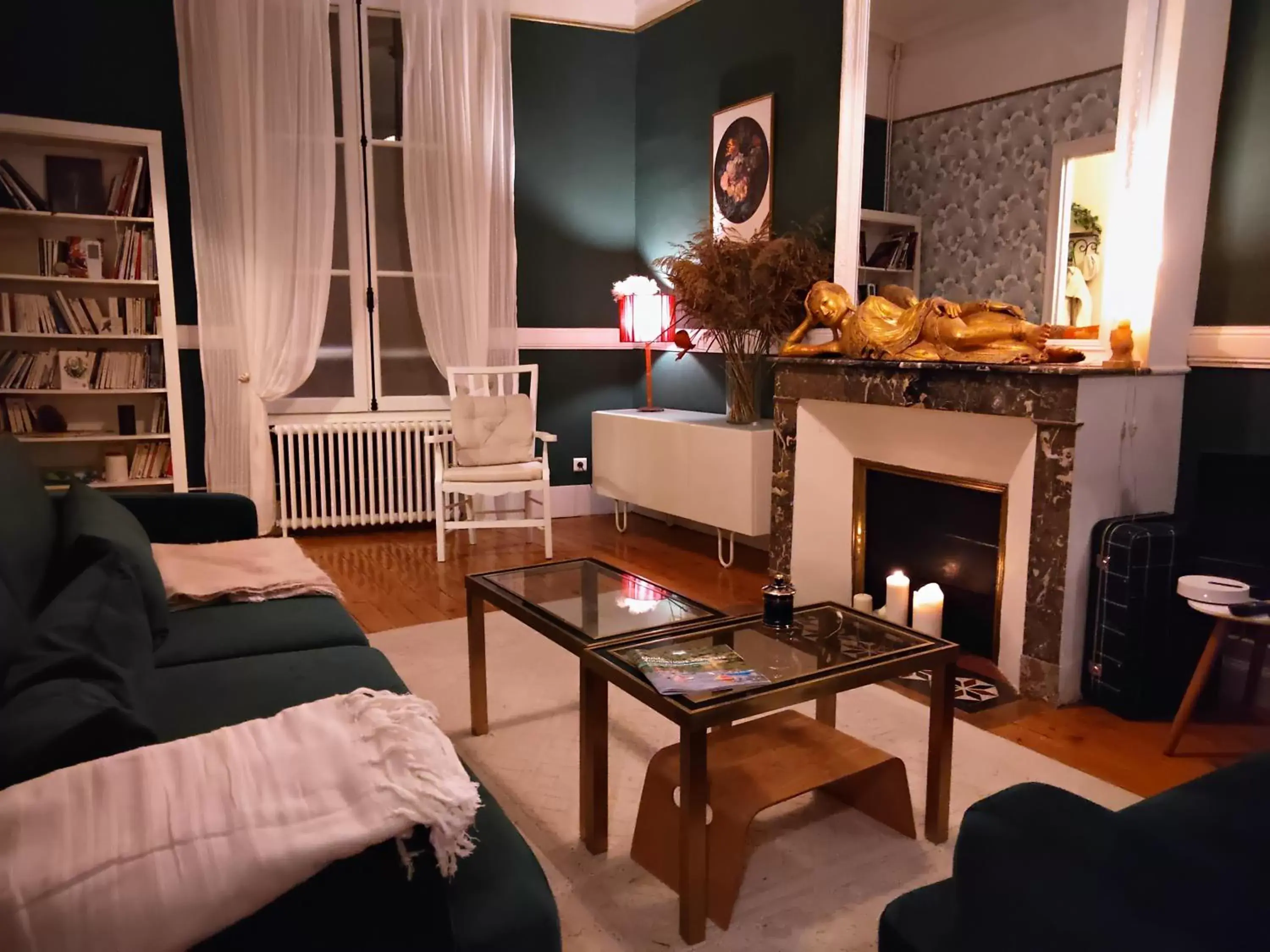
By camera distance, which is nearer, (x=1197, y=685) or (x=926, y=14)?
(x=1197, y=685)

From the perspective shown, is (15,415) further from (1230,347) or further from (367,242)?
(1230,347)

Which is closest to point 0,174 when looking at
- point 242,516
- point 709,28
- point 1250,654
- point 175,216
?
point 175,216

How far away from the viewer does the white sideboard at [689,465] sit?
13.1 ft

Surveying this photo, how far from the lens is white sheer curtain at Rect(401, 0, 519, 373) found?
15.8 ft

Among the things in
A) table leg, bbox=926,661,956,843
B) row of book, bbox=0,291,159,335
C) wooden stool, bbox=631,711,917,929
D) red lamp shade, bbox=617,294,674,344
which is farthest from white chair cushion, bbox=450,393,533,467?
table leg, bbox=926,661,956,843

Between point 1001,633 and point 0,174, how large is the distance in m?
4.59

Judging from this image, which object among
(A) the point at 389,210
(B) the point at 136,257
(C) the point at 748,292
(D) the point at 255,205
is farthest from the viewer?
(A) the point at 389,210

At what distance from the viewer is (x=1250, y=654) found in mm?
2617

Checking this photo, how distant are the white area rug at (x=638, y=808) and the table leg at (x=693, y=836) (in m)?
0.05

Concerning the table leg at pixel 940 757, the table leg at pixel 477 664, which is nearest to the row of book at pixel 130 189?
the table leg at pixel 477 664

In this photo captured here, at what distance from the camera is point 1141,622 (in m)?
2.56

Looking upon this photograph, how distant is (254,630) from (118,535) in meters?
0.37

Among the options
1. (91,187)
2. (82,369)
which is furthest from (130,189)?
(82,369)

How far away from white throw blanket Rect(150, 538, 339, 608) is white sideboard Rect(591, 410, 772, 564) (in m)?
2.00
